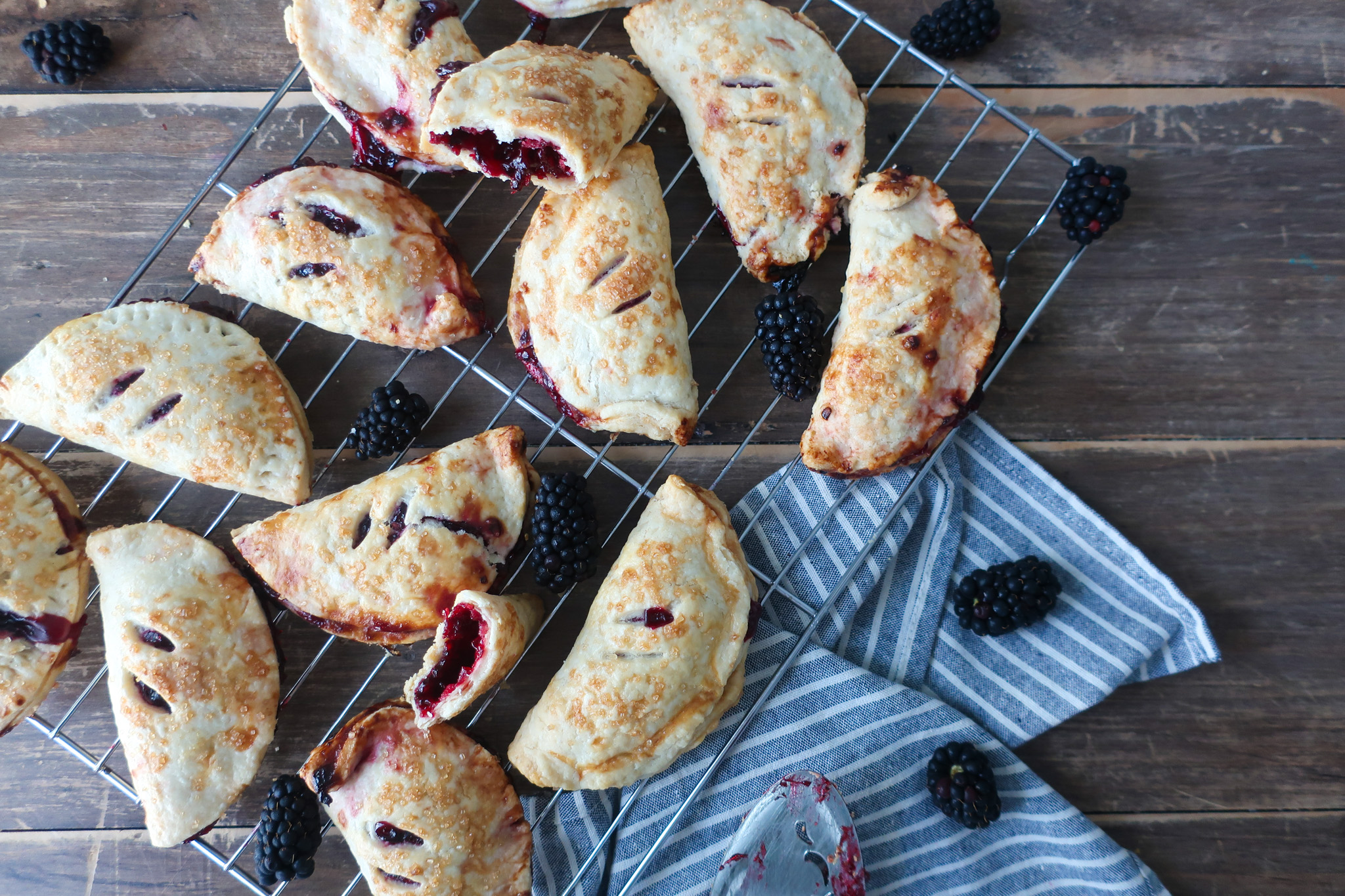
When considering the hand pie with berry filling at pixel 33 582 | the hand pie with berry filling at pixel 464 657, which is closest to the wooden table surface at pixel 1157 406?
the hand pie with berry filling at pixel 33 582

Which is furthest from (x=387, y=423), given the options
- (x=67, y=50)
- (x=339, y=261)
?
(x=67, y=50)

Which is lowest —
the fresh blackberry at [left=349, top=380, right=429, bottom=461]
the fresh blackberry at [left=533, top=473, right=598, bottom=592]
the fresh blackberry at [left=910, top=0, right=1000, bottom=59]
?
the fresh blackberry at [left=533, top=473, right=598, bottom=592]

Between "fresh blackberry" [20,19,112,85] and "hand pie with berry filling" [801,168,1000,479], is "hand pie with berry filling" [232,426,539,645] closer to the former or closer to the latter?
"hand pie with berry filling" [801,168,1000,479]

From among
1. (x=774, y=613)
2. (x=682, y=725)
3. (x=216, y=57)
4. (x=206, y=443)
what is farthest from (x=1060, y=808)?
(x=216, y=57)

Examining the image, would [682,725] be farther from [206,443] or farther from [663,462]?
[206,443]

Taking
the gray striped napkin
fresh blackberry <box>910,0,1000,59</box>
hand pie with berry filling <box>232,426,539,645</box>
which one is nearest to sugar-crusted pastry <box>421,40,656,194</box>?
hand pie with berry filling <box>232,426,539,645</box>

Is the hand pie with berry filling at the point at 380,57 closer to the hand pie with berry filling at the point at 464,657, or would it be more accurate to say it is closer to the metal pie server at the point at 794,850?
the hand pie with berry filling at the point at 464,657
